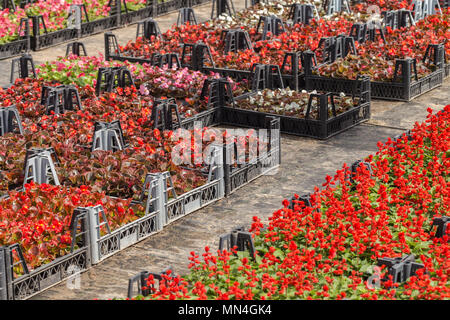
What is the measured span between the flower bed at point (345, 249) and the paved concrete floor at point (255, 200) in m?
1.11

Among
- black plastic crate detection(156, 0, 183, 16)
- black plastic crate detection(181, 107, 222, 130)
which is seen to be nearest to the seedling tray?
black plastic crate detection(181, 107, 222, 130)

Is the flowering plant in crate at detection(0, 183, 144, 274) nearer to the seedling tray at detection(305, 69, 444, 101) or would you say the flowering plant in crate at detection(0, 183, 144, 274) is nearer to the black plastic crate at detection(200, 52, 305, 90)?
the black plastic crate at detection(200, 52, 305, 90)

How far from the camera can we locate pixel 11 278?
36.9 feet

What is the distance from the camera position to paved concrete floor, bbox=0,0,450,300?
12.2 m

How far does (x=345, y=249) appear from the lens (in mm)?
11016

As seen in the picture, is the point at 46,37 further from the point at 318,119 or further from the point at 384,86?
the point at 318,119

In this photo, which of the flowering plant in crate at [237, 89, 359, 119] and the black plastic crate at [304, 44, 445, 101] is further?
the black plastic crate at [304, 44, 445, 101]

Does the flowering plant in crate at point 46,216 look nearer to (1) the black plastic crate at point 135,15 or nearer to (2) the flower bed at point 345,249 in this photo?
(2) the flower bed at point 345,249

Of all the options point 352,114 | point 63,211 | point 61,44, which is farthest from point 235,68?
point 63,211

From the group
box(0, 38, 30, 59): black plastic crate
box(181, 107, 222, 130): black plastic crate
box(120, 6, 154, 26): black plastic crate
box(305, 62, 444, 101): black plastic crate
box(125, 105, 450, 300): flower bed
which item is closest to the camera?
box(125, 105, 450, 300): flower bed

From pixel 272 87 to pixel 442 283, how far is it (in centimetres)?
1267

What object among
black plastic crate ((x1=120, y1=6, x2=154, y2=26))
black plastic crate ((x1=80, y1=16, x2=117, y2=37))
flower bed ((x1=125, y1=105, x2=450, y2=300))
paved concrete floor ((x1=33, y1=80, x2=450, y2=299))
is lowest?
paved concrete floor ((x1=33, y1=80, x2=450, y2=299))

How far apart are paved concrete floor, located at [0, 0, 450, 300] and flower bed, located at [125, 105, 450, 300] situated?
3.63 ft

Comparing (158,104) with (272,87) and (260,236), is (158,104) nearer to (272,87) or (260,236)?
(272,87)
